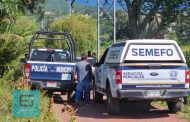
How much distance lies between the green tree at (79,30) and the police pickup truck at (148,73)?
44.7m

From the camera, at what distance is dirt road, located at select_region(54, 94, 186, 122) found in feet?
47.6

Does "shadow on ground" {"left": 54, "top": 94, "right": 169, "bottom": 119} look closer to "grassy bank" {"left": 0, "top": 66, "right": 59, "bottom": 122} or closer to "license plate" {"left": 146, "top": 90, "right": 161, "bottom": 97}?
"license plate" {"left": 146, "top": 90, "right": 161, "bottom": 97}

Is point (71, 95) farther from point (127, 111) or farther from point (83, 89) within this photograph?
point (127, 111)

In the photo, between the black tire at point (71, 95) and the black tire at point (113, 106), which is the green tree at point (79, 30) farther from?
the black tire at point (113, 106)

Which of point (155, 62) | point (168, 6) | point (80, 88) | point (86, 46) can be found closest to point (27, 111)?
point (155, 62)

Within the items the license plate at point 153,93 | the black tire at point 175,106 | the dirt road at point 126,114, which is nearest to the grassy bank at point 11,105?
the dirt road at point 126,114

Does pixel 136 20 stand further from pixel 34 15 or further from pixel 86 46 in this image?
pixel 86 46

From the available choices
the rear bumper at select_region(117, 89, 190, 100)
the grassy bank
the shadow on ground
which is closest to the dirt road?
Answer: the shadow on ground

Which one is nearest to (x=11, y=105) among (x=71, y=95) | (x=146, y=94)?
(x=146, y=94)

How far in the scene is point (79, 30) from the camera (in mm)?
62656

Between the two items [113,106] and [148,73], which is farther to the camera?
[113,106]

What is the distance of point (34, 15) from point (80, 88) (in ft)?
24.8

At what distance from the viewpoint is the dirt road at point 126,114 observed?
47.6 feet

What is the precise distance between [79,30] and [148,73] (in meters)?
48.2
